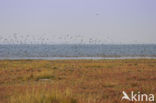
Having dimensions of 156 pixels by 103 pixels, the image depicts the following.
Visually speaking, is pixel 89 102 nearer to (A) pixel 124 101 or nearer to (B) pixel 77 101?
(B) pixel 77 101

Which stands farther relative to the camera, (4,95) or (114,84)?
(114,84)

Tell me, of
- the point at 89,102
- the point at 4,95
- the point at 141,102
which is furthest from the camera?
the point at 4,95

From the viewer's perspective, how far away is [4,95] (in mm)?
13281

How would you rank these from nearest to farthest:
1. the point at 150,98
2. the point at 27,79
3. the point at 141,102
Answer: the point at 141,102 < the point at 150,98 < the point at 27,79

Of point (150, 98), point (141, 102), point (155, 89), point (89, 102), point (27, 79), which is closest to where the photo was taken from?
point (89, 102)

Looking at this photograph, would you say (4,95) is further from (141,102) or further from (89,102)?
(141,102)

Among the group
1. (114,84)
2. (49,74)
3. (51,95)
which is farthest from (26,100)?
(49,74)

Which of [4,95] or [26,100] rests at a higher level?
[26,100]

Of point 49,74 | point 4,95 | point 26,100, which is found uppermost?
point 26,100

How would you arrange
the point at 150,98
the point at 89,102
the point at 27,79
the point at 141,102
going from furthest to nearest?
the point at 27,79, the point at 150,98, the point at 141,102, the point at 89,102

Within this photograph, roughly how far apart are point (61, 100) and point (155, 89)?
659 centimetres

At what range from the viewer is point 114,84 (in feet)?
55.6

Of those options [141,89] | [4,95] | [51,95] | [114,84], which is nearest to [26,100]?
[51,95]

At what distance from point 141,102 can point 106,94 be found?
2.96 m
